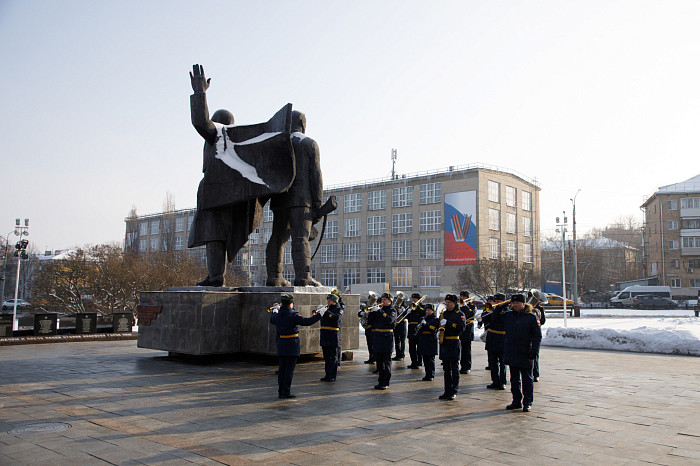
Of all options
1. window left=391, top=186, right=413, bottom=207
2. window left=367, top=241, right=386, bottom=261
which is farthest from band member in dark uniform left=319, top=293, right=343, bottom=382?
window left=367, top=241, right=386, bottom=261

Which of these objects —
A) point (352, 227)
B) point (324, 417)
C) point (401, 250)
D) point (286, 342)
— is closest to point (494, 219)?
point (401, 250)

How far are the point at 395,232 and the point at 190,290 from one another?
164 ft

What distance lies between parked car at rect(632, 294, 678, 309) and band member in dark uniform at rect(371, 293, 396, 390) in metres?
41.5

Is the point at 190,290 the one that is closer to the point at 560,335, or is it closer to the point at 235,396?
the point at 235,396

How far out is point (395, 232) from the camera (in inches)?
2383

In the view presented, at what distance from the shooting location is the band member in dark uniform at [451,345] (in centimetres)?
789

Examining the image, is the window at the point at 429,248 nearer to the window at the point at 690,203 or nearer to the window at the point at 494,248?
the window at the point at 494,248

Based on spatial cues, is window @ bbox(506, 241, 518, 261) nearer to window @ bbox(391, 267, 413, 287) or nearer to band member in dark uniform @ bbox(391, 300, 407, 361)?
window @ bbox(391, 267, 413, 287)

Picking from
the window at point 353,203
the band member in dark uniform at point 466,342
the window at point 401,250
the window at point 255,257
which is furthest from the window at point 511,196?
the band member in dark uniform at point 466,342

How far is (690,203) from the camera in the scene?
6119 cm

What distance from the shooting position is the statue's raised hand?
10484mm

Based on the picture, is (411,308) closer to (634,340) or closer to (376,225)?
(634,340)

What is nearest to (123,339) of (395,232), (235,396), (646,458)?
(235,396)

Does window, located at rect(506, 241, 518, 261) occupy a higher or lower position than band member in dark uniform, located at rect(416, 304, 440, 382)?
higher
